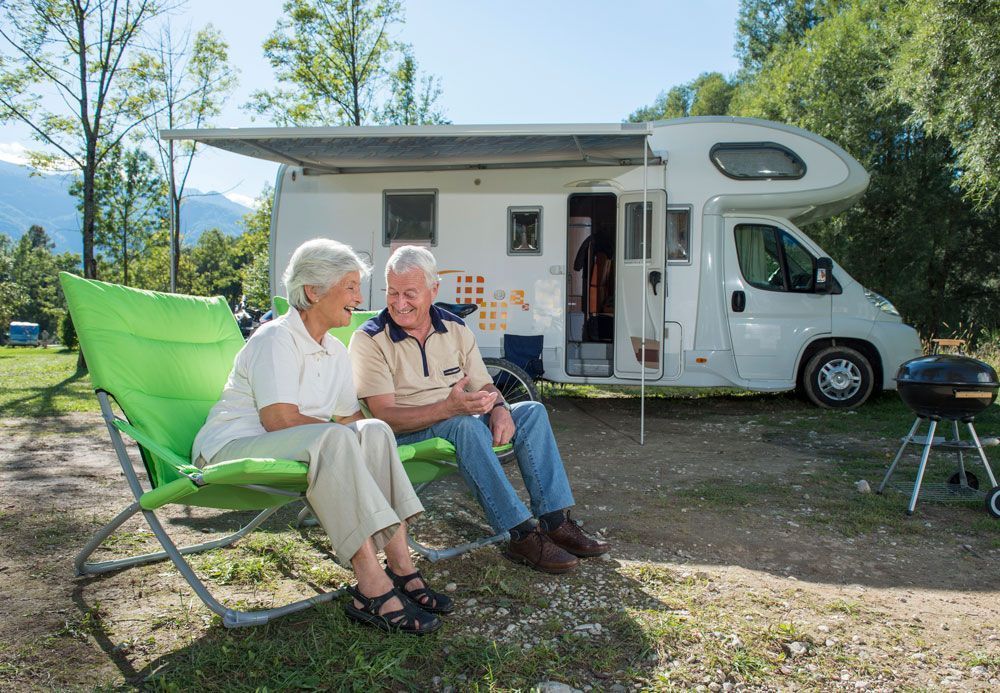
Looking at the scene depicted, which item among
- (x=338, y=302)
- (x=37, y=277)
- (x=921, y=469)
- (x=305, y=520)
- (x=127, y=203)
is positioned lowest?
(x=305, y=520)

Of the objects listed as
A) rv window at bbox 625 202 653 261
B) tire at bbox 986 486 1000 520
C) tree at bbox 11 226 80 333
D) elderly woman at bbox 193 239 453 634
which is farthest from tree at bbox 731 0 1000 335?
tree at bbox 11 226 80 333

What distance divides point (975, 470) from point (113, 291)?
4.79 meters

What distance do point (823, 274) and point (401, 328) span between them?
16.2 feet

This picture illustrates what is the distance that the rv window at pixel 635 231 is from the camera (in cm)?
670

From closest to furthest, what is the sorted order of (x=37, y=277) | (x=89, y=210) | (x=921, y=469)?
(x=921, y=469) < (x=89, y=210) < (x=37, y=277)

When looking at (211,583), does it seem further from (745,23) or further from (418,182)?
(745,23)

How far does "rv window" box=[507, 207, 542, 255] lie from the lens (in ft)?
22.0

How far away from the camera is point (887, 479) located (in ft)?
13.6

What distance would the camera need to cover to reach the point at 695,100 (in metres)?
40.6

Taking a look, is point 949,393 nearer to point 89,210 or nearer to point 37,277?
point 89,210

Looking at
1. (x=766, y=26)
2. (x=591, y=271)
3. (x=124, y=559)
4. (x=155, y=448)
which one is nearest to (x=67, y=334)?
(x=591, y=271)

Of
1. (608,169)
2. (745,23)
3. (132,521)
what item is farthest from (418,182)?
(745,23)

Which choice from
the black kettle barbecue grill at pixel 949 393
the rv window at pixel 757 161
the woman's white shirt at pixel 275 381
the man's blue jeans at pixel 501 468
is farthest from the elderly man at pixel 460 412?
the rv window at pixel 757 161

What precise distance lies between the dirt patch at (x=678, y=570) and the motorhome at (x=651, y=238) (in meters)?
1.70
